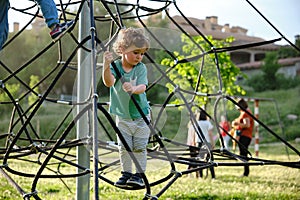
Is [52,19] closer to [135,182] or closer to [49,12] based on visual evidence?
[49,12]

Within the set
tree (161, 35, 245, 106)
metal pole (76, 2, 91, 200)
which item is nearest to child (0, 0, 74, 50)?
metal pole (76, 2, 91, 200)

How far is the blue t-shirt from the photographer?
85.4 inches

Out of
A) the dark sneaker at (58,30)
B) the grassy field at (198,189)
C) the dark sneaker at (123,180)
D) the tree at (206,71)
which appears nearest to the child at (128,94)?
the dark sneaker at (123,180)

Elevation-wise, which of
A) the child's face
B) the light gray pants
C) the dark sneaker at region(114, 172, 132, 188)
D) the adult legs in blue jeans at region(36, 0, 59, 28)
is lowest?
the dark sneaker at region(114, 172, 132, 188)

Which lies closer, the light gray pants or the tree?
the light gray pants

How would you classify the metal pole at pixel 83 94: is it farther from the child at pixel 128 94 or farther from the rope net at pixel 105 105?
the child at pixel 128 94

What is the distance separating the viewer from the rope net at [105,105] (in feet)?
7.12

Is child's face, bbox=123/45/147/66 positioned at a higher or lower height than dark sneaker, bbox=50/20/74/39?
lower

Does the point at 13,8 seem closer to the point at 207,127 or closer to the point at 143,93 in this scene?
the point at 143,93

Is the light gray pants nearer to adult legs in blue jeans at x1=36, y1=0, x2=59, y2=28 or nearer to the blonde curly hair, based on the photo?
the blonde curly hair

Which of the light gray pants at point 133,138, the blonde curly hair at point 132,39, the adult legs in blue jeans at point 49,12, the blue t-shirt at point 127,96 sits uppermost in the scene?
the adult legs in blue jeans at point 49,12

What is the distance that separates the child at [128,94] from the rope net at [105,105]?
62mm

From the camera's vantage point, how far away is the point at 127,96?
7.09 ft

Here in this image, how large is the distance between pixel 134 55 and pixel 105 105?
1.40 meters
